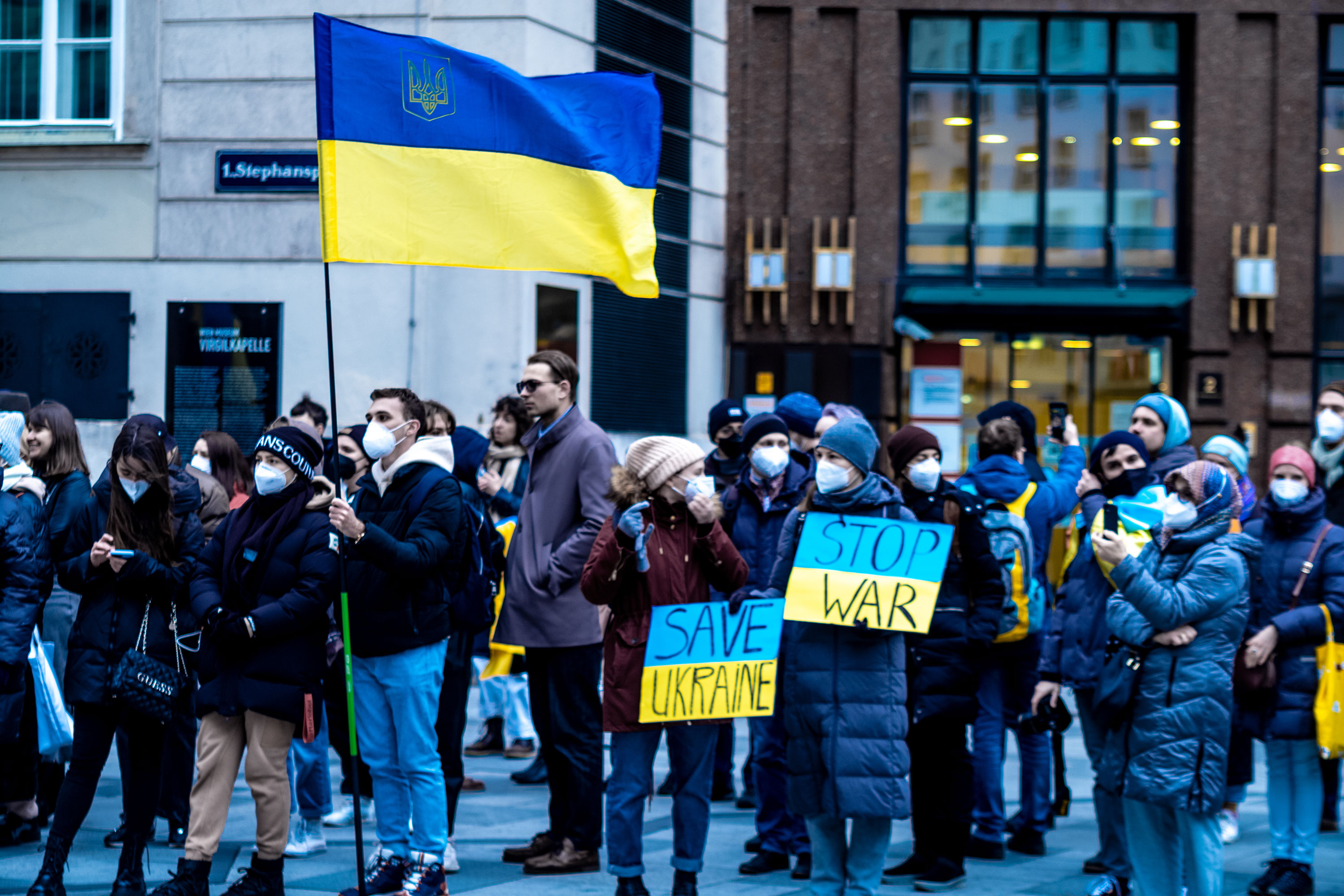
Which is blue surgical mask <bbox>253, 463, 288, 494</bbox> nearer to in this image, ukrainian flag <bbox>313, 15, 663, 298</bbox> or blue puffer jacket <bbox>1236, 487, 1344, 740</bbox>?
ukrainian flag <bbox>313, 15, 663, 298</bbox>

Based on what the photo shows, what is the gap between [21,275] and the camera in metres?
14.1

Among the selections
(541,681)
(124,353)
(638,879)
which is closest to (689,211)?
(124,353)

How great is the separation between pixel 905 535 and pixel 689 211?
35.5 ft

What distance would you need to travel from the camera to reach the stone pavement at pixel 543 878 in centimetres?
691

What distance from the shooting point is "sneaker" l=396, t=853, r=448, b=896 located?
6.37m

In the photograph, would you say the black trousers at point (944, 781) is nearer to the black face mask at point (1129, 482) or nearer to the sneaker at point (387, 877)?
the black face mask at point (1129, 482)

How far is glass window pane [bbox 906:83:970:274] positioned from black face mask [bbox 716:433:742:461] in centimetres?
1197

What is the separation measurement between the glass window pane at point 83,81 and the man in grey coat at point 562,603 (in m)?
8.65

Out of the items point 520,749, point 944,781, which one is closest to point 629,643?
point 944,781

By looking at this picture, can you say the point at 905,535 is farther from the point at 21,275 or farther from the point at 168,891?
the point at 21,275

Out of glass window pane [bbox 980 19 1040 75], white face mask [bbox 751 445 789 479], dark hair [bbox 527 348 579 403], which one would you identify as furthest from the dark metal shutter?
dark hair [bbox 527 348 579 403]

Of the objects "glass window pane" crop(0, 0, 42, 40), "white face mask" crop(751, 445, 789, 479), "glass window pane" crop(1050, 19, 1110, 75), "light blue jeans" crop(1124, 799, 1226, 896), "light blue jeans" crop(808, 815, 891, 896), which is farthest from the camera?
"glass window pane" crop(1050, 19, 1110, 75)

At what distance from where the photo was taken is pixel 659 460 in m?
6.38

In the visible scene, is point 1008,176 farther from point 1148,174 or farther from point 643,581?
point 643,581
